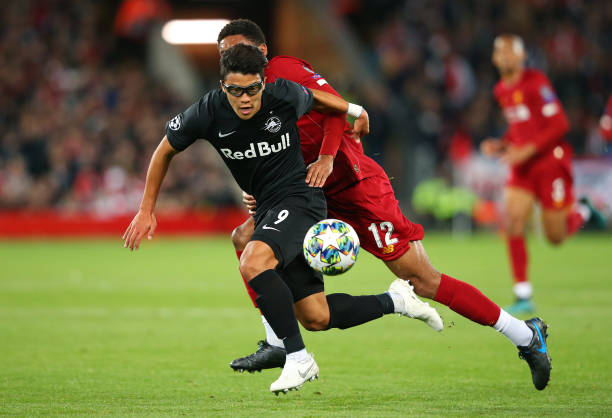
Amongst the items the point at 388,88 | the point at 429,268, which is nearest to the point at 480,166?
the point at 388,88

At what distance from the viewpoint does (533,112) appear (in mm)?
9766

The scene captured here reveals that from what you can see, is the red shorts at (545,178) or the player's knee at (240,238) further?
the red shorts at (545,178)

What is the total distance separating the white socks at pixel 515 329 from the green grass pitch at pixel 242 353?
0.29 m

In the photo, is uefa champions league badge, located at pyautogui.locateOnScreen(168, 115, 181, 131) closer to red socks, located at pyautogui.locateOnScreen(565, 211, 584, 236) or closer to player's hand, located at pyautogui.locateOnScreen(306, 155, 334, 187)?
player's hand, located at pyautogui.locateOnScreen(306, 155, 334, 187)

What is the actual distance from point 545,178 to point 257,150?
16.9 ft

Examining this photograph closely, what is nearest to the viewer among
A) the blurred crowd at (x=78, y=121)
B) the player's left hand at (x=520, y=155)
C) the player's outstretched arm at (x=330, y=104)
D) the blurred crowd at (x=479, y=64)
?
the player's outstretched arm at (x=330, y=104)

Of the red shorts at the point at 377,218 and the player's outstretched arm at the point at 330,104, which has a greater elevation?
the player's outstretched arm at the point at 330,104

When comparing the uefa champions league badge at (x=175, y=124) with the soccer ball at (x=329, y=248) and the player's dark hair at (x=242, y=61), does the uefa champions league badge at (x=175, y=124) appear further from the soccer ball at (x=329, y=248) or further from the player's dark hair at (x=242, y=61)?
the soccer ball at (x=329, y=248)

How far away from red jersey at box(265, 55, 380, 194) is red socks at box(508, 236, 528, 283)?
352 centimetres

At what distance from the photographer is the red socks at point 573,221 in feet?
35.8

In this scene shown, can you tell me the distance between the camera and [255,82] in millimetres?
4992

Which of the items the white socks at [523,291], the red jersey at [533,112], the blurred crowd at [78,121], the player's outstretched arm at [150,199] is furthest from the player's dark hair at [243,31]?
the blurred crowd at [78,121]

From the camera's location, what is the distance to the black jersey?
518 centimetres

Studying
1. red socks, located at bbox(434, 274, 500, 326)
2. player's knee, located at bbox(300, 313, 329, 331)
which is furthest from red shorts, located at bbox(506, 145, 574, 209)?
player's knee, located at bbox(300, 313, 329, 331)
